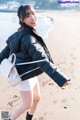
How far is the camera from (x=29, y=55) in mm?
3719

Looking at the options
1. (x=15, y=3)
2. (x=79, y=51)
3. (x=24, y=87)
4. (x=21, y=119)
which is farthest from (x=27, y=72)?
(x=15, y=3)

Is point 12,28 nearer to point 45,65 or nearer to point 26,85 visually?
point 26,85

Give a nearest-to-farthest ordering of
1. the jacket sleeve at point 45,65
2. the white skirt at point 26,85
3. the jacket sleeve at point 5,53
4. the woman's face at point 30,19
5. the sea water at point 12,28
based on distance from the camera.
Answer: the jacket sleeve at point 45,65 < the woman's face at point 30,19 < the white skirt at point 26,85 < the jacket sleeve at point 5,53 < the sea water at point 12,28

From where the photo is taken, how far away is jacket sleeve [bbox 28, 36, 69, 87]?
11.2ft

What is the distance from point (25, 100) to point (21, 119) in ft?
3.07

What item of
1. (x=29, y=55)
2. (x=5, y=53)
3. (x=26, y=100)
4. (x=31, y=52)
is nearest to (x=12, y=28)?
(x=5, y=53)

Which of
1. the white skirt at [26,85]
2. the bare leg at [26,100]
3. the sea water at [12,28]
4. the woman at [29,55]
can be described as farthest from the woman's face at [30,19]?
the sea water at [12,28]

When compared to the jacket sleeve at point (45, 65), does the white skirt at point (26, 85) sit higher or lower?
lower

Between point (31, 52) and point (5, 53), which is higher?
point (31, 52)

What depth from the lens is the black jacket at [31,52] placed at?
3.43 metres

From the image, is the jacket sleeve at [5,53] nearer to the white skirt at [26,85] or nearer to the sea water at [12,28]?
the white skirt at [26,85]

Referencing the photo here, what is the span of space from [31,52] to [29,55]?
0.14 metres

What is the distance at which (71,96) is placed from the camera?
5.78 meters

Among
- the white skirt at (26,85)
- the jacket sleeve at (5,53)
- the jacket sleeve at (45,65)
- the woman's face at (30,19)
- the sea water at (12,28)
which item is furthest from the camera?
the sea water at (12,28)
